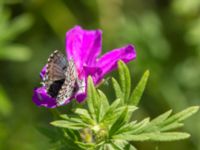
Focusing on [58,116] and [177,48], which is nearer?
[58,116]

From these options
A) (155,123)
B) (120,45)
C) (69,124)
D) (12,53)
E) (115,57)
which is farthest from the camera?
(120,45)

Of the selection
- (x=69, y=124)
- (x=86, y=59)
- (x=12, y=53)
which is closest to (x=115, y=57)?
(x=86, y=59)

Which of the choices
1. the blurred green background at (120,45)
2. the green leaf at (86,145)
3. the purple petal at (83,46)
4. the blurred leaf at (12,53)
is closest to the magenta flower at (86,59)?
the purple petal at (83,46)

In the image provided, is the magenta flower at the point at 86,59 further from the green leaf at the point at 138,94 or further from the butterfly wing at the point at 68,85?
the green leaf at the point at 138,94

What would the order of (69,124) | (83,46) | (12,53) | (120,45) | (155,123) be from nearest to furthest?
1. (69,124)
2. (155,123)
3. (83,46)
4. (12,53)
5. (120,45)

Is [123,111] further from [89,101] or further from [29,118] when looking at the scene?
[29,118]

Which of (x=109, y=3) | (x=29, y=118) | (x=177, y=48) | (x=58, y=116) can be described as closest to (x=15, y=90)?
(x=29, y=118)

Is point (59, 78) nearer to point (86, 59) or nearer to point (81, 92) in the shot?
point (81, 92)

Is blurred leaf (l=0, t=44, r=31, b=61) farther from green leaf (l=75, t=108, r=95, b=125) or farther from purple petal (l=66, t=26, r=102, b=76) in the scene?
green leaf (l=75, t=108, r=95, b=125)
